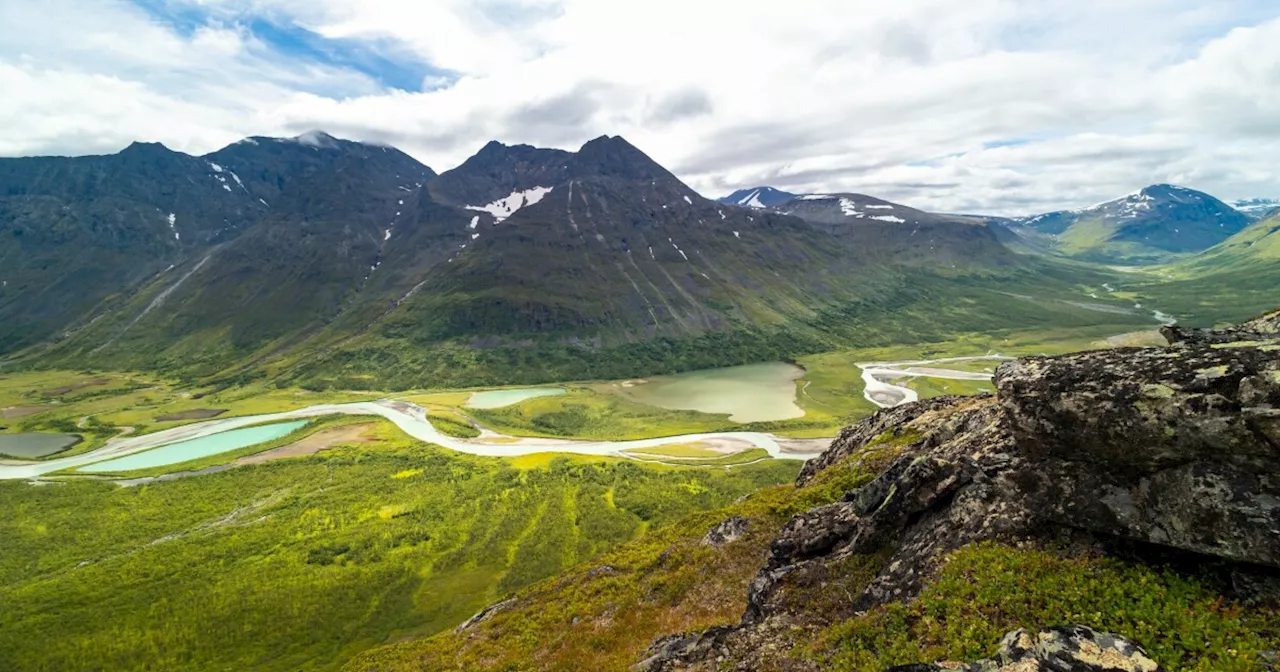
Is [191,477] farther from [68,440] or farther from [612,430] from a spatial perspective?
[612,430]

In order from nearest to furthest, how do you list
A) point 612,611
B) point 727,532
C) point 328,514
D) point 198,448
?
point 612,611 < point 727,532 < point 328,514 < point 198,448

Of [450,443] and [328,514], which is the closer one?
[328,514]

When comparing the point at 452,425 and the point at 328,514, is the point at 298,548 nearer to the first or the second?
the point at 328,514

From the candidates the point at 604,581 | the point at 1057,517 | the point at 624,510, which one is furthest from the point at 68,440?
the point at 1057,517

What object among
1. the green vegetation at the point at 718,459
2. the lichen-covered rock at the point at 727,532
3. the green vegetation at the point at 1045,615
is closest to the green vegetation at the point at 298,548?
the green vegetation at the point at 718,459

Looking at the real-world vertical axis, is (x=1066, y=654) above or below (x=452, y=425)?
above

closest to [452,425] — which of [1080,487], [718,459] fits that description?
[718,459]

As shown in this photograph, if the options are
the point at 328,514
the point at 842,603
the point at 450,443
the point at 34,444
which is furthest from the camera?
the point at 34,444

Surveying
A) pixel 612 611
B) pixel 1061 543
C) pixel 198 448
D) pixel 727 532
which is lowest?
pixel 198 448
